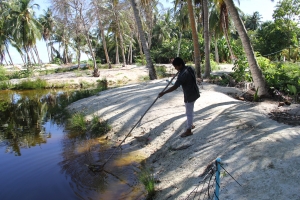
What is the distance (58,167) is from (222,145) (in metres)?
3.48

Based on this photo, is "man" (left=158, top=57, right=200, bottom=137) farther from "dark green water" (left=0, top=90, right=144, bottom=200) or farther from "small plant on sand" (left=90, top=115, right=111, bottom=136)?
"small plant on sand" (left=90, top=115, right=111, bottom=136)

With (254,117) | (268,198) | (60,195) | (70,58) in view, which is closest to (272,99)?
(254,117)

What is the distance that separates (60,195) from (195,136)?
284 centimetres

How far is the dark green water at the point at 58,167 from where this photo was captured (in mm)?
4562

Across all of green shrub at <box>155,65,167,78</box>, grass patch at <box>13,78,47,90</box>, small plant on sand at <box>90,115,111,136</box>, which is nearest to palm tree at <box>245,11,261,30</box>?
green shrub at <box>155,65,167,78</box>

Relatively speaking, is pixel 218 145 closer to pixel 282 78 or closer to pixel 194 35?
pixel 282 78

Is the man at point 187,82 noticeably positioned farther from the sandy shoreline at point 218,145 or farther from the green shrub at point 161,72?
the green shrub at point 161,72

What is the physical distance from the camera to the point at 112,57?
46562 millimetres

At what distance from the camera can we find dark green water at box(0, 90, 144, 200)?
4562 mm

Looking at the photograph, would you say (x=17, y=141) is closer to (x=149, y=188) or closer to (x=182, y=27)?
(x=149, y=188)

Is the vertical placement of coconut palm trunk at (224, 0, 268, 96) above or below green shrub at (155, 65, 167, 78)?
above

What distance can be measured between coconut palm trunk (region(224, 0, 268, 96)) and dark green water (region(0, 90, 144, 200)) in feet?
15.4

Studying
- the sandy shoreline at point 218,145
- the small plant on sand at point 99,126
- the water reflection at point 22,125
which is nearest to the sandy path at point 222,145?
the sandy shoreline at point 218,145

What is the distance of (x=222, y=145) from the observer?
475 centimetres
